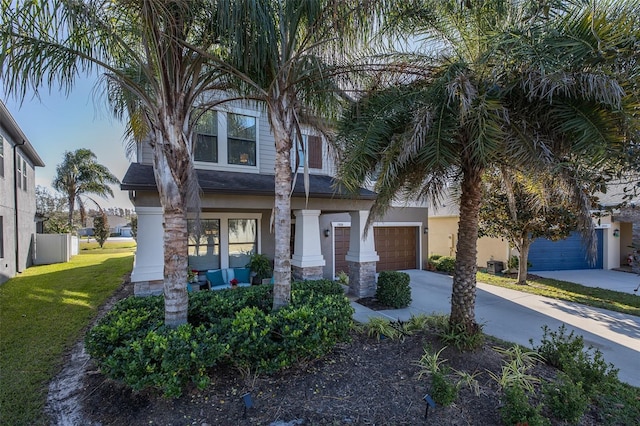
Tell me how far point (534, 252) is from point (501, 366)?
12975 mm

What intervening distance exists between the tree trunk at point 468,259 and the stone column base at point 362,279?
4084 millimetres

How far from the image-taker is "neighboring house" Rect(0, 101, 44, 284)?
39.2ft

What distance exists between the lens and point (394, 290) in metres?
8.36

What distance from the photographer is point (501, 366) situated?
478 centimetres

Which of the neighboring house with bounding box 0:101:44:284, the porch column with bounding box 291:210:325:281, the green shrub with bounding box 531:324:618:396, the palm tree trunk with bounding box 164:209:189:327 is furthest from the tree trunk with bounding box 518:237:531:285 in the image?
the neighboring house with bounding box 0:101:44:284

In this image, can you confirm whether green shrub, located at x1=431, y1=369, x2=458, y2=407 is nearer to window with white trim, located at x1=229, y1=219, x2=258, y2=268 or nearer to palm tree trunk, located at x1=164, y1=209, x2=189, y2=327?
palm tree trunk, located at x1=164, y1=209, x2=189, y2=327

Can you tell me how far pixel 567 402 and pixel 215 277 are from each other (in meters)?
8.96

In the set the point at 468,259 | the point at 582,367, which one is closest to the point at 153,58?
the point at 468,259

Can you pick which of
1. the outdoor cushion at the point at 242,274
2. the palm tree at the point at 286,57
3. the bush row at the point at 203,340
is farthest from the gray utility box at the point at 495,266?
the palm tree at the point at 286,57

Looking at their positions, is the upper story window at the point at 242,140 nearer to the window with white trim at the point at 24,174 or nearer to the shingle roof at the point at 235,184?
the shingle roof at the point at 235,184

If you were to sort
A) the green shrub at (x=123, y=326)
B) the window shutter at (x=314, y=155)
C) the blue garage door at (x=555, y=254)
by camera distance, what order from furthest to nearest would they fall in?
1. the blue garage door at (x=555, y=254)
2. the window shutter at (x=314, y=155)
3. the green shrub at (x=123, y=326)

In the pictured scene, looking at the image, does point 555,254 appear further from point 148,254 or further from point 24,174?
point 24,174

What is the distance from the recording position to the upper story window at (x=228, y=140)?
9.68 m

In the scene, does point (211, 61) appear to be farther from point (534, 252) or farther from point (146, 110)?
point (534, 252)
